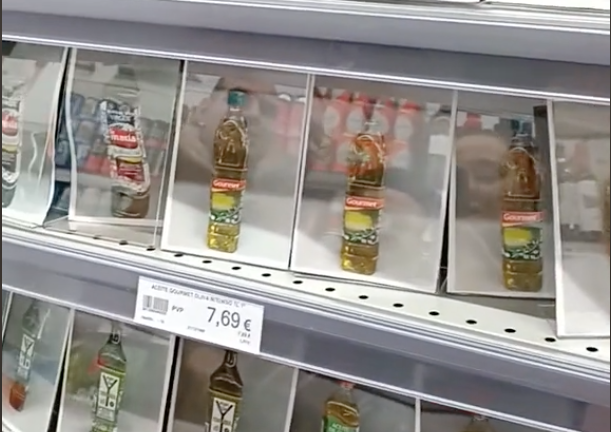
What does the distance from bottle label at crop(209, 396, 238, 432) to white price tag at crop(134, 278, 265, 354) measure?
0.26 meters

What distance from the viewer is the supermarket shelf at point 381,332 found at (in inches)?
34.8

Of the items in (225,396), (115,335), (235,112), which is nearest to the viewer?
(235,112)

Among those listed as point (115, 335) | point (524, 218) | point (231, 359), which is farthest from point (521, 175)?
point (115, 335)

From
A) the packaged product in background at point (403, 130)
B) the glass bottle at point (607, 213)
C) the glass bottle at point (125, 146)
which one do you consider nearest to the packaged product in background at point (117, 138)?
the glass bottle at point (125, 146)

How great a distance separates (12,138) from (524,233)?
76 cm

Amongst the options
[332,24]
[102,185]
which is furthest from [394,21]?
[102,185]

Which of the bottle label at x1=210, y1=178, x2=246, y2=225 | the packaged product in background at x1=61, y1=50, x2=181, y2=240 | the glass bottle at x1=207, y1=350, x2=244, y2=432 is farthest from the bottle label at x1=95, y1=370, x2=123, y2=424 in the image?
the bottle label at x1=210, y1=178, x2=246, y2=225

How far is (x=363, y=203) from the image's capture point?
1089mm

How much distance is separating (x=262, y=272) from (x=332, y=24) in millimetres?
335

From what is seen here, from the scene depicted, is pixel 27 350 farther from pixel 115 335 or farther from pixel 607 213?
pixel 607 213

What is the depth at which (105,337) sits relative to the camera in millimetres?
1398

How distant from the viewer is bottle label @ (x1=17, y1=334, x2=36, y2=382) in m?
1.44

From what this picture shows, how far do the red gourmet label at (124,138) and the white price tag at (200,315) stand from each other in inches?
10.0

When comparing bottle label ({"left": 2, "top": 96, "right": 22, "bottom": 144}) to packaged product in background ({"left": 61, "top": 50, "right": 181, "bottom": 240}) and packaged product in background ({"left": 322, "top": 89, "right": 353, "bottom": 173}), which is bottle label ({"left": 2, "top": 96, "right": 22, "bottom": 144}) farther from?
packaged product in background ({"left": 322, "top": 89, "right": 353, "bottom": 173})
